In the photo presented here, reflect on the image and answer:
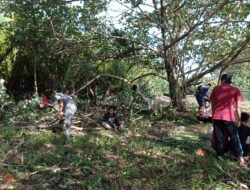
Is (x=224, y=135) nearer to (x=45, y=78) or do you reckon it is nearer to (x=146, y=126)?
(x=146, y=126)

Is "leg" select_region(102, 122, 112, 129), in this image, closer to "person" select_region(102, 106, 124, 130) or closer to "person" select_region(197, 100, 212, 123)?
"person" select_region(102, 106, 124, 130)

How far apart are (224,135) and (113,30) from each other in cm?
612

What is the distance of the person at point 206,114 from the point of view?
39.1 ft

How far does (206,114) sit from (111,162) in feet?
18.0

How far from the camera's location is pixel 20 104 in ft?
37.8

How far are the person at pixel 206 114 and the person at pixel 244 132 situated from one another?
13.7 feet

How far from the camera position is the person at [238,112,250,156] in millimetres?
7633

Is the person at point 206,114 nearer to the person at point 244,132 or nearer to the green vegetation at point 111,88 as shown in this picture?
the green vegetation at point 111,88

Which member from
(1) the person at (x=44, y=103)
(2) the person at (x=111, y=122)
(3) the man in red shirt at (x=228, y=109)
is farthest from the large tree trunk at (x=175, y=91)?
(3) the man in red shirt at (x=228, y=109)

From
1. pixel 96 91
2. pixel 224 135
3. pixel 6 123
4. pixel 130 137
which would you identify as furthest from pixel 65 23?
pixel 224 135

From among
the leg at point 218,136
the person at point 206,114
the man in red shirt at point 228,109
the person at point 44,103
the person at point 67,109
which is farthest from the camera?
the person at point 206,114

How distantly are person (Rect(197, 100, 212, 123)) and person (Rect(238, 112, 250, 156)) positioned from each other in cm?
418

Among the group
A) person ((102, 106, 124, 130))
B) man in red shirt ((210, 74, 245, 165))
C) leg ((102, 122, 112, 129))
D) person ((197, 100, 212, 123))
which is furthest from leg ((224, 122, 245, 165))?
person ((197, 100, 212, 123))

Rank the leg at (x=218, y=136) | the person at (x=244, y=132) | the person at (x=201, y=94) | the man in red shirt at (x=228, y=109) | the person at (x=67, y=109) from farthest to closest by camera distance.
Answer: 1. the person at (x=201, y=94)
2. the person at (x=67, y=109)
3. the person at (x=244, y=132)
4. the leg at (x=218, y=136)
5. the man in red shirt at (x=228, y=109)
